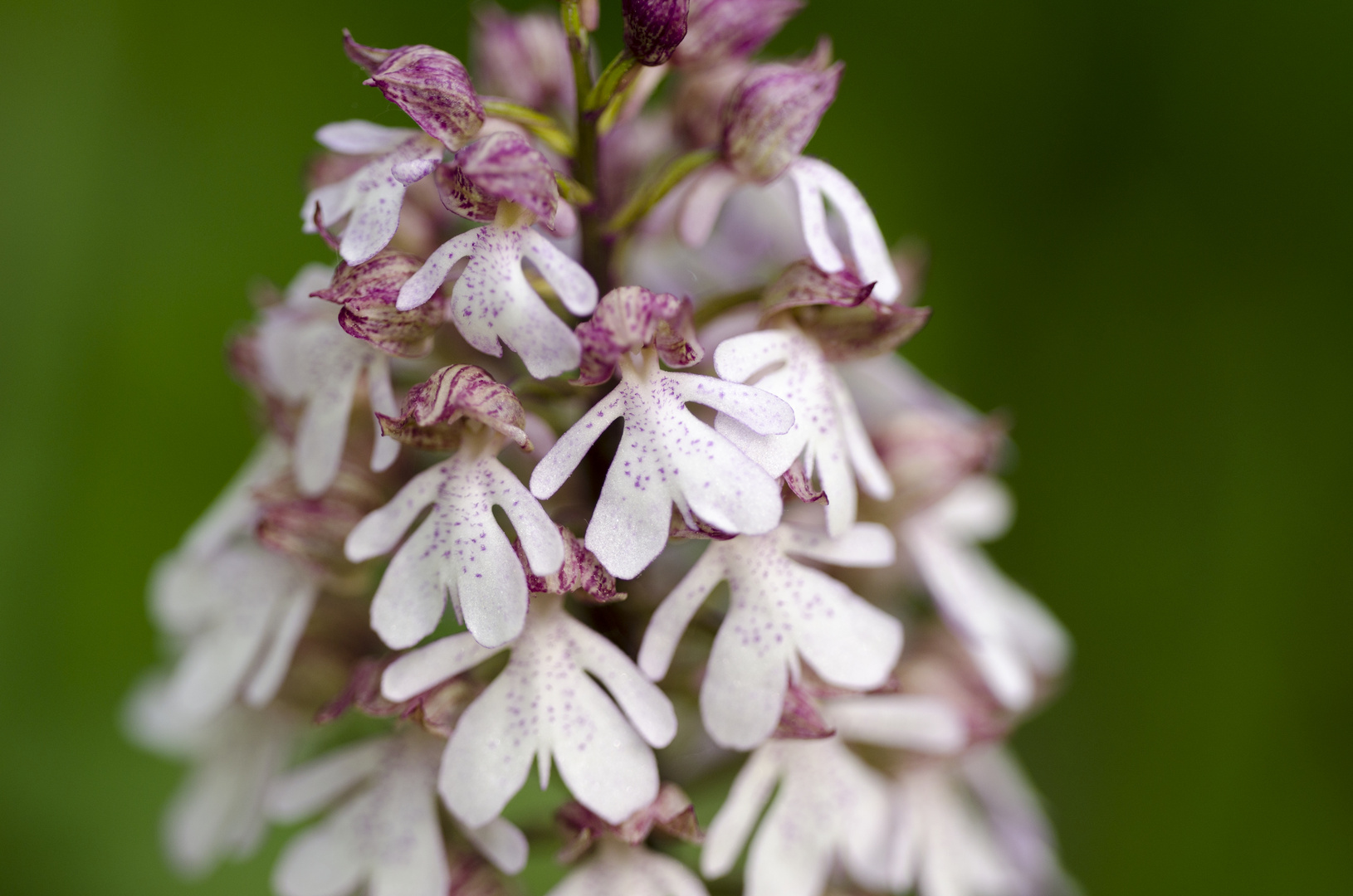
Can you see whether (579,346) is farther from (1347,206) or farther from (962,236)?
(1347,206)

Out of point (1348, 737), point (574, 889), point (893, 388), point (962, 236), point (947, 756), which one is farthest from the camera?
point (962, 236)

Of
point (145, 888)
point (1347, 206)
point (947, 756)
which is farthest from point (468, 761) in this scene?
point (1347, 206)

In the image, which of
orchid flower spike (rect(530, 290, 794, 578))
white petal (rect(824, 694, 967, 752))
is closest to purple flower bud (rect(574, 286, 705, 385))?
orchid flower spike (rect(530, 290, 794, 578))

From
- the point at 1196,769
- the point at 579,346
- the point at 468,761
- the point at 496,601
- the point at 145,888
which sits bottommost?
the point at 145,888

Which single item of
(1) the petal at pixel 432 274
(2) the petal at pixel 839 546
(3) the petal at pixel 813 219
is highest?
(3) the petal at pixel 813 219

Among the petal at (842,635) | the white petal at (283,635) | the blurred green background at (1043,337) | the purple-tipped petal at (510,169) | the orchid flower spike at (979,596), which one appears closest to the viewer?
the purple-tipped petal at (510,169)

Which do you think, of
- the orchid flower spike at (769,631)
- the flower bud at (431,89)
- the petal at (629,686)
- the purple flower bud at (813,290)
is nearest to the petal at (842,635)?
the orchid flower spike at (769,631)

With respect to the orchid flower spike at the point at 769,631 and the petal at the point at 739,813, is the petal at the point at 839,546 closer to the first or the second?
the orchid flower spike at the point at 769,631
